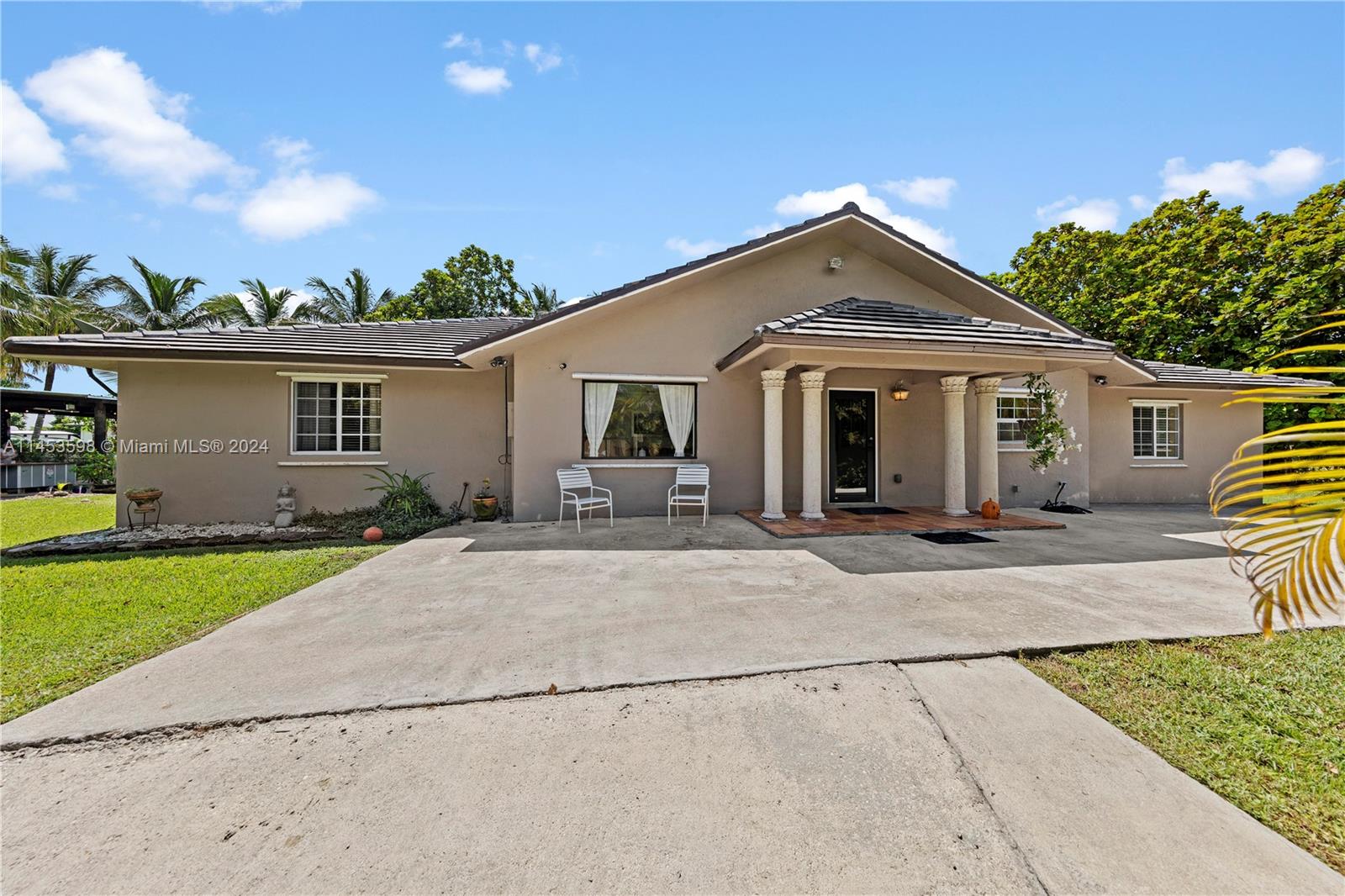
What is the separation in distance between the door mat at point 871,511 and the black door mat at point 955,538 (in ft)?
4.55

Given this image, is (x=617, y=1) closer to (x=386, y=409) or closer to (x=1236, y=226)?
(x=386, y=409)

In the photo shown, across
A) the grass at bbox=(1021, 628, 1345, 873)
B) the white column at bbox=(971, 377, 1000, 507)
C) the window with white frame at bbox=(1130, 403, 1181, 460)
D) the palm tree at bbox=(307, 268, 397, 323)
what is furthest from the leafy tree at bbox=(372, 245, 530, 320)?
the grass at bbox=(1021, 628, 1345, 873)

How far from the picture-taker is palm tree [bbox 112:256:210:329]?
21.2 meters

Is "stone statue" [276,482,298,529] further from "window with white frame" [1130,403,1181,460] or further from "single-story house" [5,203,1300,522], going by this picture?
"window with white frame" [1130,403,1181,460]

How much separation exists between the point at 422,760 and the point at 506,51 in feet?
30.7

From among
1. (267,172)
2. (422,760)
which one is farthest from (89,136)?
(422,760)

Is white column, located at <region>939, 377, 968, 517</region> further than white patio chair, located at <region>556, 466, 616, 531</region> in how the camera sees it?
Yes

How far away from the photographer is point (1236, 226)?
16281 mm

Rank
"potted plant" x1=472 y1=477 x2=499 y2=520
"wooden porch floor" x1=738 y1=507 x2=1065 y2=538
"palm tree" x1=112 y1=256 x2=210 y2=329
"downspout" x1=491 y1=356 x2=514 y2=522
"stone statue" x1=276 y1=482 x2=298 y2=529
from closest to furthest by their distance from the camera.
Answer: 1. "wooden porch floor" x1=738 y1=507 x2=1065 y2=538
2. "stone statue" x1=276 y1=482 x2=298 y2=529
3. "potted plant" x1=472 y1=477 x2=499 y2=520
4. "downspout" x1=491 y1=356 x2=514 y2=522
5. "palm tree" x1=112 y1=256 x2=210 y2=329

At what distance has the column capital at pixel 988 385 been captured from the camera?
8641 mm

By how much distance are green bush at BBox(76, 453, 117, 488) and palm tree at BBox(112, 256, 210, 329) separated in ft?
27.2

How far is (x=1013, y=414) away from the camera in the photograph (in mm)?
10531

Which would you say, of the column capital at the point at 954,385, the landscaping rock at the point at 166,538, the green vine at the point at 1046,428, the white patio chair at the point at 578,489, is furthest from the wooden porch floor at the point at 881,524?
the landscaping rock at the point at 166,538

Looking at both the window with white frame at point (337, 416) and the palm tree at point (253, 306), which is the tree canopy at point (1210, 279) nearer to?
the window with white frame at point (337, 416)
